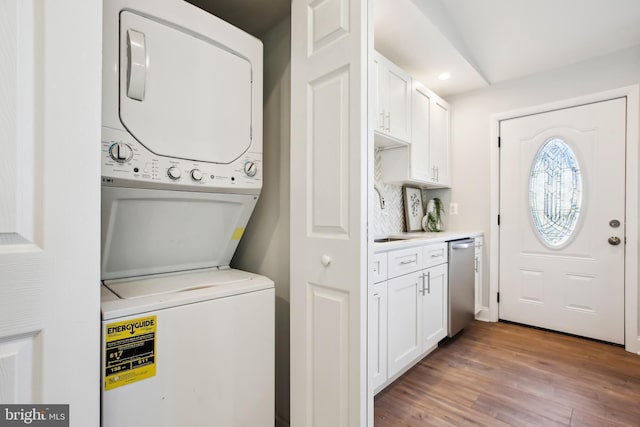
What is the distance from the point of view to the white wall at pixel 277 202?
140 centimetres

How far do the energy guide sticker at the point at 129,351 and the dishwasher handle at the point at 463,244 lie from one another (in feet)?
7.16

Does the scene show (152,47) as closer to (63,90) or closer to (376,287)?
(63,90)

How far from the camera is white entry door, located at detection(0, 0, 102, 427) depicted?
624 millimetres

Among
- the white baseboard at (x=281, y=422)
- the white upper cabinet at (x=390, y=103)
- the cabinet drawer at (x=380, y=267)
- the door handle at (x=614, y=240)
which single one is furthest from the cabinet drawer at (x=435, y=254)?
the door handle at (x=614, y=240)

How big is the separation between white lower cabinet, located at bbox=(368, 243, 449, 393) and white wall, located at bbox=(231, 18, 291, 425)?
508 mm

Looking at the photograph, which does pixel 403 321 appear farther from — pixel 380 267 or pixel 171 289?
pixel 171 289

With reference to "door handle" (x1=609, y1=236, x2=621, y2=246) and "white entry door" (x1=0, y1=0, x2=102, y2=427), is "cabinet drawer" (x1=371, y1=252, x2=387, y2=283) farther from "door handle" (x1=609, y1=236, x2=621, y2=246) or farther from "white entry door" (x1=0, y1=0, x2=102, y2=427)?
"door handle" (x1=609, y1=236, x2=621, y2=246)

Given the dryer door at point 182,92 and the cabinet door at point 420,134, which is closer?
the dryer door at point 182,92

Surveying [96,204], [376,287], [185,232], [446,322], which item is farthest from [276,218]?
[446,322]

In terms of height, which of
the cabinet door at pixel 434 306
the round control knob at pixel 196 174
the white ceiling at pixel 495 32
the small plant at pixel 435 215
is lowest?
the cabinet door at pixel 434 306

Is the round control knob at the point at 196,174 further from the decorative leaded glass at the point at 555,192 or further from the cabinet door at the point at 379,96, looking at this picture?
the decorative leaded glass at the point at 555,192

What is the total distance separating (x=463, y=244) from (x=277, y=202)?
1824mm

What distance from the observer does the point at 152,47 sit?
1.02 metres

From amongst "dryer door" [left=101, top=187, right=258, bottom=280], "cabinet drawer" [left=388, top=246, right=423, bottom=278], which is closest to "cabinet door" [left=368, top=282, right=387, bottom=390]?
"cabinet drawer" [left=388, top=246, right=423, bottom=278]
